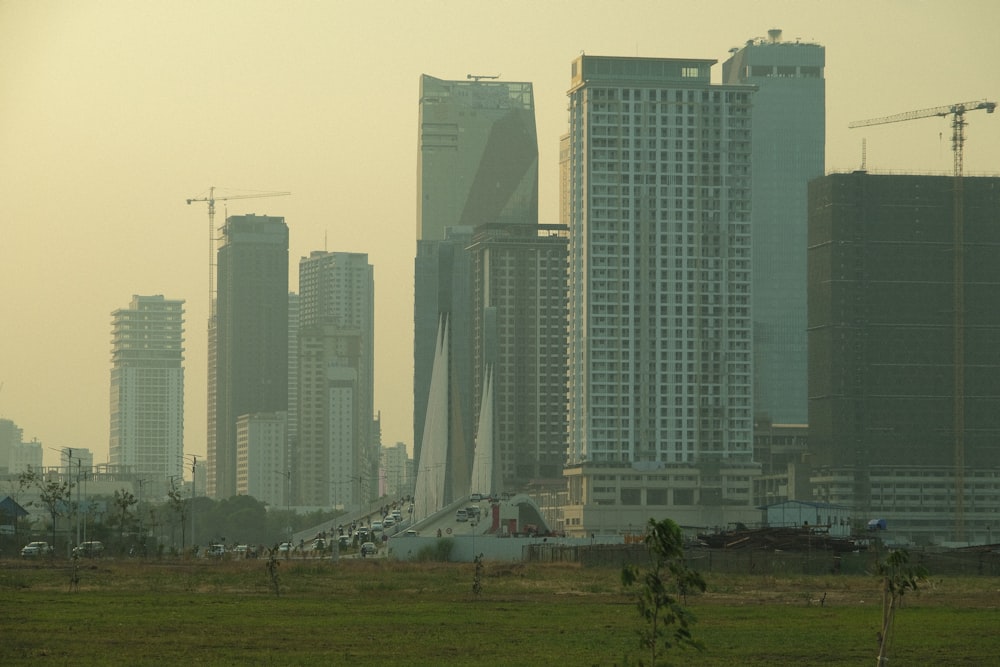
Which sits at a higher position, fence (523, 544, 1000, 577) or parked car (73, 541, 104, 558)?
fence (523, 544, 1000, 577)

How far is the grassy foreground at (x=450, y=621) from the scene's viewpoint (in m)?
50.8

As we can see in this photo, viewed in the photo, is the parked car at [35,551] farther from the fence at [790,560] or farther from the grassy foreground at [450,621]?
the fence at [790,560]

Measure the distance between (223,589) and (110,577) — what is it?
12560mm

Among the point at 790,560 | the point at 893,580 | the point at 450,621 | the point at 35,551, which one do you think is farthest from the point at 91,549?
the point at 893,580

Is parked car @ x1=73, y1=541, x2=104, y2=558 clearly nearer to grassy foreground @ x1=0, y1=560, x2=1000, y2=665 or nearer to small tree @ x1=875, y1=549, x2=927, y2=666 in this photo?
grassy foreground @ x1=0, y1=560, x2=1000, y2=665

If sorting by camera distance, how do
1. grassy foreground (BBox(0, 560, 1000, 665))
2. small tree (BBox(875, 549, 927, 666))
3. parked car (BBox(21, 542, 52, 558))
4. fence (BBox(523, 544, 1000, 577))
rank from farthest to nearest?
parked car (BBox(21, 542, 52, 558))
fence (BBox(523, 544, 1000, 577))
grassy foreground (BBox(0, 560, 1000, 665))
small tree (BBox(875, 549, 927, 666))

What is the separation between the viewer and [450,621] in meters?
64.2

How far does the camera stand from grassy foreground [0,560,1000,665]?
2002 inches

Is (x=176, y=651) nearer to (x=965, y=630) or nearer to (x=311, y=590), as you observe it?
(x=965, y=630)

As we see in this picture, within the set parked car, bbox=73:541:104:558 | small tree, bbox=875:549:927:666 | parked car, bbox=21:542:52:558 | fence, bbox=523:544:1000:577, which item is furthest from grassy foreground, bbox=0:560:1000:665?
parked car, bbox=21:542:52:558

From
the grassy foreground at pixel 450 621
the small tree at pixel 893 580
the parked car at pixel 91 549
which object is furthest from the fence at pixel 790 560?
the small tree at pixel 893 580

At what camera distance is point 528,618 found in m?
66.2

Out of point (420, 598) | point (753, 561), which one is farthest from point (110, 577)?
point (753, 561)

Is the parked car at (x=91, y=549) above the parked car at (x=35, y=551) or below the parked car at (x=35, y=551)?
above
